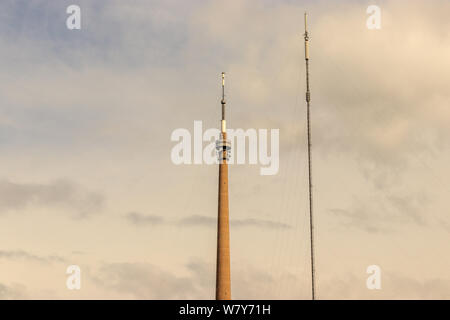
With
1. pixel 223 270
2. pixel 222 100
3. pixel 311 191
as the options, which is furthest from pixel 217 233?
pixel 311 191

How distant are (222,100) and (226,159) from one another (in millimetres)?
14770
